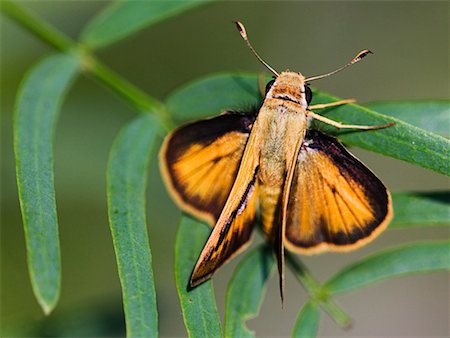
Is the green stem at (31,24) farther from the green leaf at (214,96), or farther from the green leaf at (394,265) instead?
the green leaf at (394,265)

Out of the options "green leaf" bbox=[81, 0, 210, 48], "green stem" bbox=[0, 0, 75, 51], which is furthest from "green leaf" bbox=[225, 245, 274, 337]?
"green stem" bbox=[0, 0, 75, 51]

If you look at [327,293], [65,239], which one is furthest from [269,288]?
[327,293]

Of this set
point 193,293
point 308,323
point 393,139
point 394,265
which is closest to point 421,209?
point 394,265

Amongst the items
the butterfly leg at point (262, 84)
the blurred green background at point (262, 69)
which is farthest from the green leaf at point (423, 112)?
the blurred green background at point (262, 69)

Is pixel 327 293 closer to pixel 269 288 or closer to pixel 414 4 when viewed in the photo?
pixel 269 288

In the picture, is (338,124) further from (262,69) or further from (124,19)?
(262,69)

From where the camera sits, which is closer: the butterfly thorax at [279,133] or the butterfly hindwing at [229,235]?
the butterfly hindwing at [229,235]
